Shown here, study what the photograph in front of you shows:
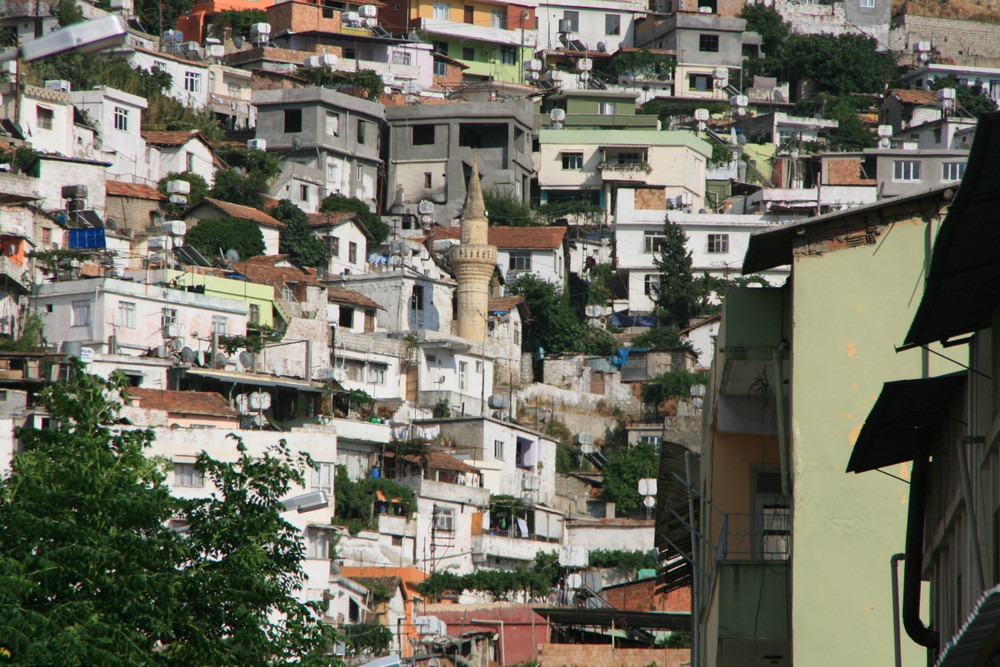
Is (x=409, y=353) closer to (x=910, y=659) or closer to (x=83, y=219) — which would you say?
(x=83, y=219)

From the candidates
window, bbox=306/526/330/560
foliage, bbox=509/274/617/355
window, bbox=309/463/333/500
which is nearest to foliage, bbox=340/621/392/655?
window, bbox=306/526/330/560

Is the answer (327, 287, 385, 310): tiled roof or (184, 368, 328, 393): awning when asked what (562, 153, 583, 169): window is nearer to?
(327, 287, 385, 310): tiled roof

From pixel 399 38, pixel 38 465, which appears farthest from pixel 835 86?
pixel 38 465

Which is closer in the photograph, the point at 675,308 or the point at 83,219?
the point at 83,219

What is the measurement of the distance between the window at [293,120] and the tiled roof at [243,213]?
10.0 meters

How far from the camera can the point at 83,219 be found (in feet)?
189

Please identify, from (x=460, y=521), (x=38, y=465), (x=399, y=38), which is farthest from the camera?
(x=399, y=38)

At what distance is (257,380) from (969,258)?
4455 cm

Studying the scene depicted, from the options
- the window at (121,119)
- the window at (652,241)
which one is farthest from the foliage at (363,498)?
the window at (652,241)

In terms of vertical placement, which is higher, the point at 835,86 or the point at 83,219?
the point at 835,86

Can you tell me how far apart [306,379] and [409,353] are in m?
6.01

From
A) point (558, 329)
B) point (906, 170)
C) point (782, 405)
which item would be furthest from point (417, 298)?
point (782, 405)

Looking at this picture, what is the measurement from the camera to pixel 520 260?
69.1 m

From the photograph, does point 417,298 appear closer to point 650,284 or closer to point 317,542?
point 650,284
